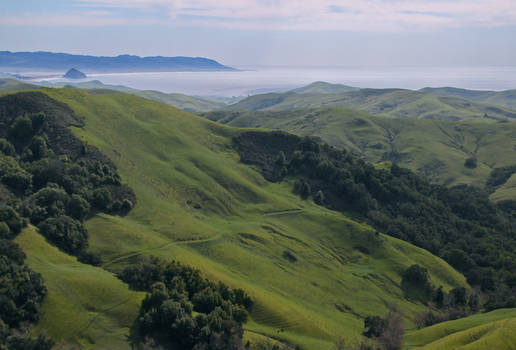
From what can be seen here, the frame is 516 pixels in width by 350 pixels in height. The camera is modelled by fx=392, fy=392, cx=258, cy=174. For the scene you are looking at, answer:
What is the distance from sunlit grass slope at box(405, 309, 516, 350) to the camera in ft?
150

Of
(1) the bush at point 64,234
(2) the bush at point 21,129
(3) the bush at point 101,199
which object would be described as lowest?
(1) the bush at point 64,234

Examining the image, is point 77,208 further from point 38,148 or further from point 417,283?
point 417,283

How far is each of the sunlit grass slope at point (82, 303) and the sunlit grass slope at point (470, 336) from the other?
130 feet

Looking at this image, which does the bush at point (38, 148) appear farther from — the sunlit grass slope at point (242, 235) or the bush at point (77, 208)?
the bush at point (77, 208)

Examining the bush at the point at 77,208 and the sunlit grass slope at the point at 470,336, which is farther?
the bush at the point at 77,208

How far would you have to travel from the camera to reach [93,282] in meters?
51.7

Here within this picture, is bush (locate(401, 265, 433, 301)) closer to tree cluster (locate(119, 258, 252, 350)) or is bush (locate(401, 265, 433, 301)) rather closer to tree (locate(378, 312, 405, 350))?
tree (locate(378, 312, 405, 350))

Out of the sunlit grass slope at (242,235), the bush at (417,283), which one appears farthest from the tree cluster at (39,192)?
the bush at (417,283)

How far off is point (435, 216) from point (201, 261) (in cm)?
8891

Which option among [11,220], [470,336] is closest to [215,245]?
[11,220]

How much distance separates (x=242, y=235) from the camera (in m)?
83.4

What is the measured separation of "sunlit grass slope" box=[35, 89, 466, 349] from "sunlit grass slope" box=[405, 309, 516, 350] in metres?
9.72

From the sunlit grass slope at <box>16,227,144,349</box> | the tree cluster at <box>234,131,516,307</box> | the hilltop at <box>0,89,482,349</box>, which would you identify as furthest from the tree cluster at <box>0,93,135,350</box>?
the tree cluster at <box>234,131,516,307</box>

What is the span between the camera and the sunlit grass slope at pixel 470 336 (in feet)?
150
